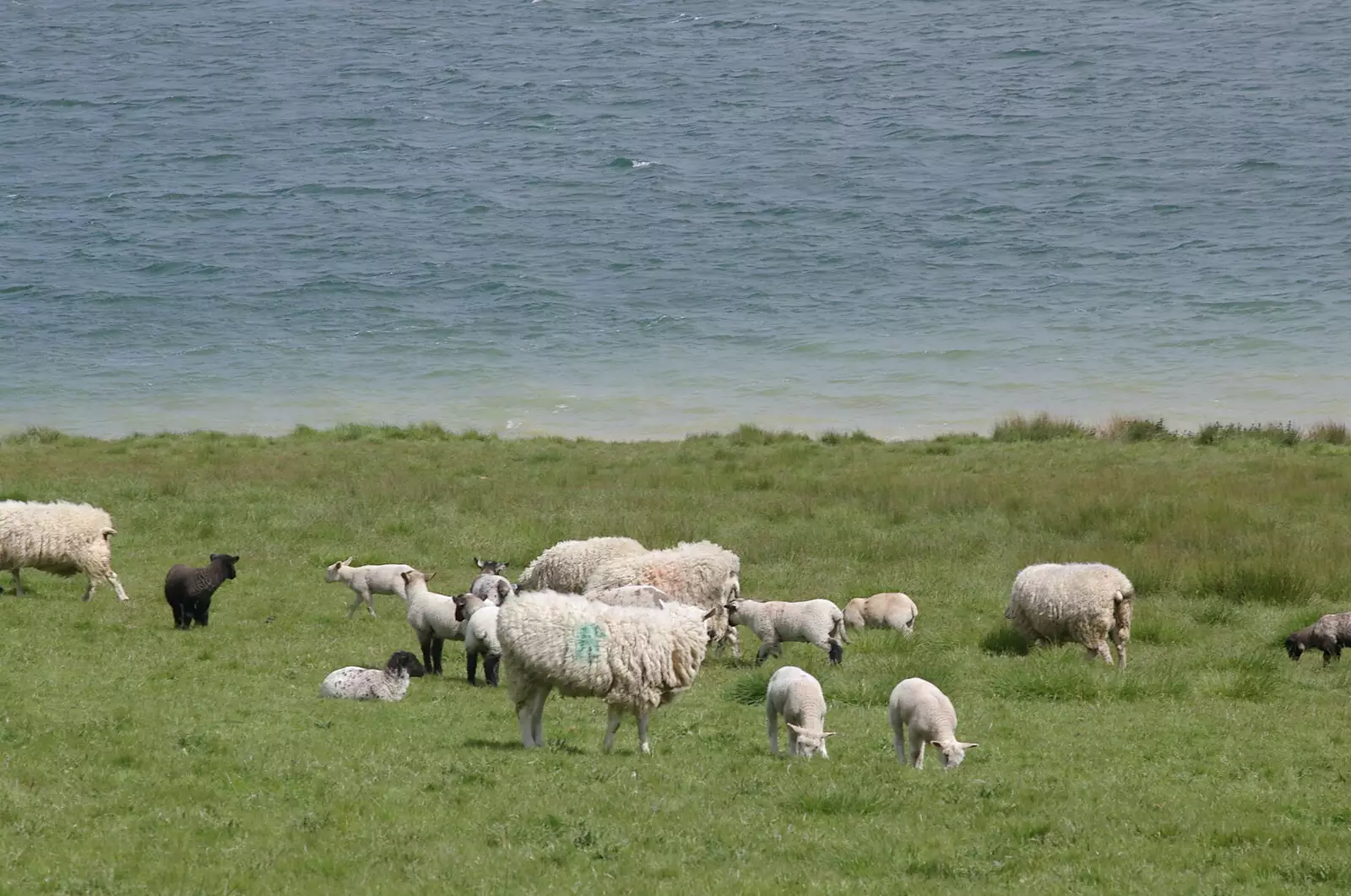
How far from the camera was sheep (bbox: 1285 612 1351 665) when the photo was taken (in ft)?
50.5

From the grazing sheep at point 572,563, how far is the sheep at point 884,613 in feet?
8.66

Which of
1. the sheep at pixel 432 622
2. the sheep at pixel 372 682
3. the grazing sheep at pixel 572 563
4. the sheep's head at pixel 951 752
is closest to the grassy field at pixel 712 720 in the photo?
the sheep's head at pixel 951 752

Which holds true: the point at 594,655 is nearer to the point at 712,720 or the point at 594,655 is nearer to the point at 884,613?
the point at 712,720

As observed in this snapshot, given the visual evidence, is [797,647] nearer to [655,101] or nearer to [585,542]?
[585,542]

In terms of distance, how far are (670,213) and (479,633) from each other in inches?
2355

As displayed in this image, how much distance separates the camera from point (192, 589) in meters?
15.9

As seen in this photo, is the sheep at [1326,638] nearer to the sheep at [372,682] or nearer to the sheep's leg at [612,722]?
the sheep's leg at [612,722]

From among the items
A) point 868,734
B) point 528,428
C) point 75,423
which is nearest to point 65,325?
point 75,423

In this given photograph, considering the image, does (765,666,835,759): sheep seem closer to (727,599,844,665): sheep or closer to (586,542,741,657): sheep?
(727,599,844,665): sheep

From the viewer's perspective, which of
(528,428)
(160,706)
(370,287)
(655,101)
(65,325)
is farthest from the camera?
(655,101)

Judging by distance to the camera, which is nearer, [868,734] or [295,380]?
[868,734]

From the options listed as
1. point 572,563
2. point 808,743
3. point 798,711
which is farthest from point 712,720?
point 572,563

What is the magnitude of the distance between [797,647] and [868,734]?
4.00m

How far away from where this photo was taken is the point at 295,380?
166 ft
